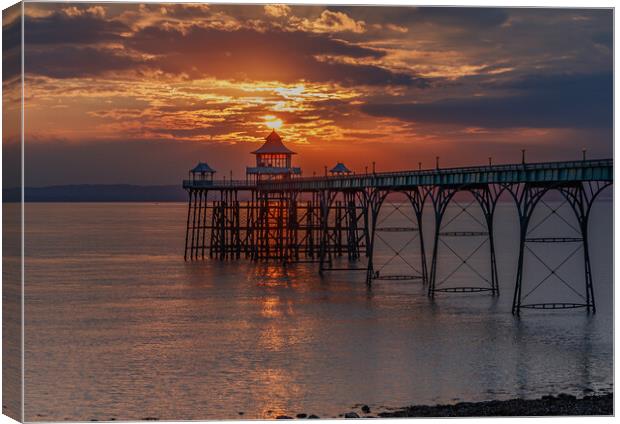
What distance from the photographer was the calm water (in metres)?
29.1

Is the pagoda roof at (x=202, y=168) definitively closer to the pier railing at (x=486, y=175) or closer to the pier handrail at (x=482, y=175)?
the pier handrail at (x=482, y=175)

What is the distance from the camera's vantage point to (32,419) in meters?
27.3

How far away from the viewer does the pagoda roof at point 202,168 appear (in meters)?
90.7

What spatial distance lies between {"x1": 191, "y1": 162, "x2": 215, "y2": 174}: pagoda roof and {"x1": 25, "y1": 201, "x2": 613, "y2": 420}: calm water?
2594 cm

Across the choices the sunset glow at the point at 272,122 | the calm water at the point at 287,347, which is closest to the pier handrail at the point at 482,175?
the sunset glow at the point at 272,122

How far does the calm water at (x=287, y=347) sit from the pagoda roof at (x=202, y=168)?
2594cm

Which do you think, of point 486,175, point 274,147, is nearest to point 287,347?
point 486,175

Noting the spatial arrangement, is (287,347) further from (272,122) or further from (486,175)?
(272,122)

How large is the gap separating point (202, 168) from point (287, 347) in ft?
181

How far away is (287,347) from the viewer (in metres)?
37.6

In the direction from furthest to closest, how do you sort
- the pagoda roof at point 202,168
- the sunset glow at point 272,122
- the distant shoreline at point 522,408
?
the pagoda roof at point 202,168 → the sunset glow at point 272,122 → the distant shoreline at point 522,408

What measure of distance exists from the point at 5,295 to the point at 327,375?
33.9ft

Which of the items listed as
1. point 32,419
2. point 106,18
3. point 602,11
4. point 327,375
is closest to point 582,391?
point 327,375

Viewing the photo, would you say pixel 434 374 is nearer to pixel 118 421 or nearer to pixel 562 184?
pixel 118 421
